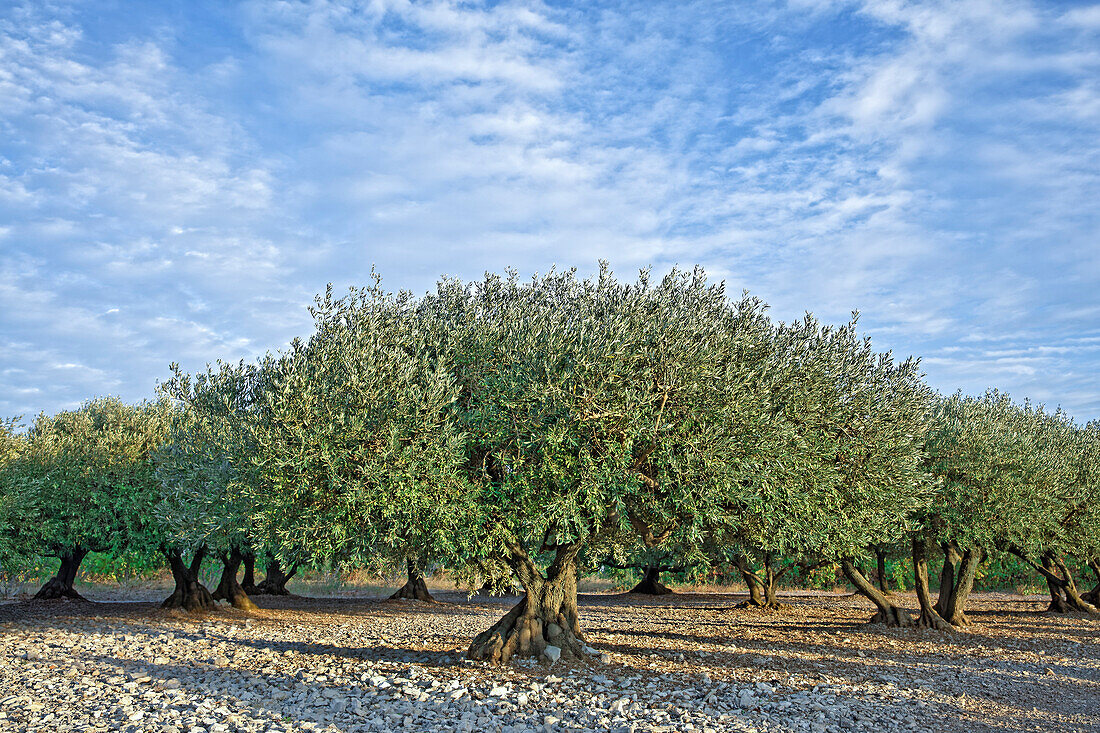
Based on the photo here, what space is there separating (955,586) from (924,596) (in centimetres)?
332

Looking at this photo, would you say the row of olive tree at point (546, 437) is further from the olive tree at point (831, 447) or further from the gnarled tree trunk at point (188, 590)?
the gnarled tree trunk at point (188, 590)

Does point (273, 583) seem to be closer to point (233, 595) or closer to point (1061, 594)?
point (233, 595)

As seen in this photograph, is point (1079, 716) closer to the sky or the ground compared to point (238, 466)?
closer to the ground

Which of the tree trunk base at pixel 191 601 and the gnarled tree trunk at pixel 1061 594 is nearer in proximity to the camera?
the tree trunk base at pixel 191 601

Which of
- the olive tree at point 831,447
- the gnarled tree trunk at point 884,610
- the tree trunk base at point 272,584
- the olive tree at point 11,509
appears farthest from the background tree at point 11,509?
the gnarled tree trunk at point 884,610

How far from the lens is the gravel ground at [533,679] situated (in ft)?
53.2

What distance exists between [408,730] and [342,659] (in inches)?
354

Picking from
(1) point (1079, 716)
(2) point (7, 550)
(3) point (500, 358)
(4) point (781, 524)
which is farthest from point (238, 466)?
(1) point (1079, 716)

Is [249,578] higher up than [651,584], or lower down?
higher up

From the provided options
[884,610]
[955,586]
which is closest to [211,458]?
[884,610]

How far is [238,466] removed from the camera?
18.8 m

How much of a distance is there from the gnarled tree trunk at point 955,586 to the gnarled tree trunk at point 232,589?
37.7 metres

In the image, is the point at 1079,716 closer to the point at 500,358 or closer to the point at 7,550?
the point at 500,358

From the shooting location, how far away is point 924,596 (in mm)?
33562
